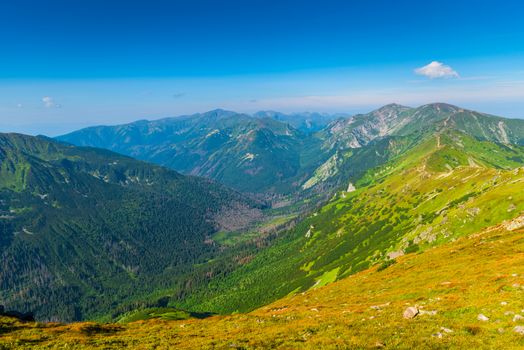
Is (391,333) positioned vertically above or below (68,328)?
above

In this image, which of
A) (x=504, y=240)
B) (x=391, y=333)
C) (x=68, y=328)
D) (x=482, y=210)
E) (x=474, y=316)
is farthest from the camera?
(x=482, y=210)

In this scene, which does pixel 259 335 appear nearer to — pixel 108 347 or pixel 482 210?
pixel 108 347

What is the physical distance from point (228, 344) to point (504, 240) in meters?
96.2

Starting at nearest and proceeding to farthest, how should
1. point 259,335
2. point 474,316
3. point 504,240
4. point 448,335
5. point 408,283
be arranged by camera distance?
point 448,335, point 474,316, point 259,335, point 408,283, point 504,240

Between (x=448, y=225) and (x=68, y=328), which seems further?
(x=448, y=225)

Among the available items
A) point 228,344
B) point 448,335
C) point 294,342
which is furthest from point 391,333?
point 228,344

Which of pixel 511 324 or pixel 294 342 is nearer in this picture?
pixel 511 324

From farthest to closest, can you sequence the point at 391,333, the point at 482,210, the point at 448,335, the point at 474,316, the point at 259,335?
the point at 482,210 < the point at 259,335 < the point at 474,316 < the point at 391,333 < the point at 448,335

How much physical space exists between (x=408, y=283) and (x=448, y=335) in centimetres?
5068

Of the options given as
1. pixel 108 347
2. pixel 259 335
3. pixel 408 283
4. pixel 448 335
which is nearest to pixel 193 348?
pixel 259 335

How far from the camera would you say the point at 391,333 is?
34188 mm

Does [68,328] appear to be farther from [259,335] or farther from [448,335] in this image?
[448,335]

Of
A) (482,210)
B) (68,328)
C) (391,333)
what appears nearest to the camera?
(391,333)

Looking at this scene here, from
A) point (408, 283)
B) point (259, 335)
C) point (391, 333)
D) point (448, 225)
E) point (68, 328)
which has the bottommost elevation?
point (448, 225)
